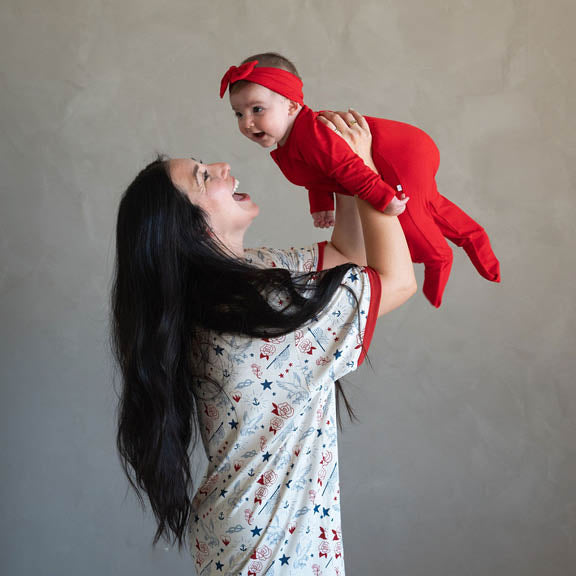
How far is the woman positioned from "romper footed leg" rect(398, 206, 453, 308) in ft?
0.51

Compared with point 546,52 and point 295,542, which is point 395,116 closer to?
point 546,52

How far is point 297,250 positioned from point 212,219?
0.35m

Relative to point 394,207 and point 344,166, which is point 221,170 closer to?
point 344,166

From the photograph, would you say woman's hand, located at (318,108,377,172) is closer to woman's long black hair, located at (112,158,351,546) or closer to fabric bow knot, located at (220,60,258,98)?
fabric bow knot, located at (220,60,258,98)

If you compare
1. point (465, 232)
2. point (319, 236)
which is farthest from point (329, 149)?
point (319, 236)

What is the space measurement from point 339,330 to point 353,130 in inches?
17.9

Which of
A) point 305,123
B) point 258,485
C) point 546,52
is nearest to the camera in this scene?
point 258,485

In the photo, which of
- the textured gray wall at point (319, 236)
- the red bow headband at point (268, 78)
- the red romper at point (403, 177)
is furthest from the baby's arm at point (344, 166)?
the textured gray wall at point (319, 236)

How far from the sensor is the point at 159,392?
4.39ft

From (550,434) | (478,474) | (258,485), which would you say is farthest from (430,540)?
(258,485)

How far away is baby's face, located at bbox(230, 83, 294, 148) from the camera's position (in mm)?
1495

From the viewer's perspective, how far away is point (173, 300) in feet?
4.26

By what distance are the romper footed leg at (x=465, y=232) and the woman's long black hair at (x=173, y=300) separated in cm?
41

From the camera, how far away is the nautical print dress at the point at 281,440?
4.17 ft
